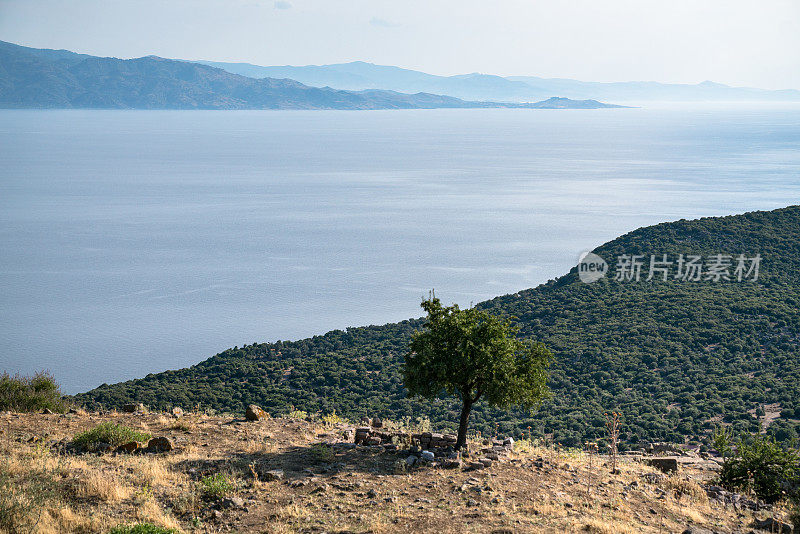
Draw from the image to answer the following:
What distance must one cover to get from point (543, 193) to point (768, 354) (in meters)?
114

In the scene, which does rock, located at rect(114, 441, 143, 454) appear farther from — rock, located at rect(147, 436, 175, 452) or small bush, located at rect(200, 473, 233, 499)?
small bush, located at rect(200, 473, 233, 499)

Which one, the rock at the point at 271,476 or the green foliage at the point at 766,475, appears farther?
the green foliage at the point at 766,475

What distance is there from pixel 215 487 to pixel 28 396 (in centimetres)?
979

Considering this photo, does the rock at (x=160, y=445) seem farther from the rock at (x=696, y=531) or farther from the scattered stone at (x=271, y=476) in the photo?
the rock at (x=696, y=531)

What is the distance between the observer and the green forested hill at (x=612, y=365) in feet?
98.5

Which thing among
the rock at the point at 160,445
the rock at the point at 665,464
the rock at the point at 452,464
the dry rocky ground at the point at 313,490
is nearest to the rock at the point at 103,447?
the dry rocky ground at the point at 313,490

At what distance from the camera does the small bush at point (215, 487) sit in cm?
1184

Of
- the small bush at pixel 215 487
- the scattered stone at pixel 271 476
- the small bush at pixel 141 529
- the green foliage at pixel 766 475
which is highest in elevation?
the small bush at pixel 141 529

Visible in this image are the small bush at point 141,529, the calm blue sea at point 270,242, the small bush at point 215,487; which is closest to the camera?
the small bush at point 141,529

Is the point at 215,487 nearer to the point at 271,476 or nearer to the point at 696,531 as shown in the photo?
the point at 271,476

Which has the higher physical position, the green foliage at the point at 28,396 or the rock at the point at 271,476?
the rock at the point at 271,476

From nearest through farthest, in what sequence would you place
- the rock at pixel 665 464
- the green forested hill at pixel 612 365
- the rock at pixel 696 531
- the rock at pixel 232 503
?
the rock at pixel 696 531 < the rock at pixel 232 503 < the rock at pixel 665 464 < the green forested hill at pixel 612 365

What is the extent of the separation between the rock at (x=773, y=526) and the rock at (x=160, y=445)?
12.9 m

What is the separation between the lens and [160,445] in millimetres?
14555
